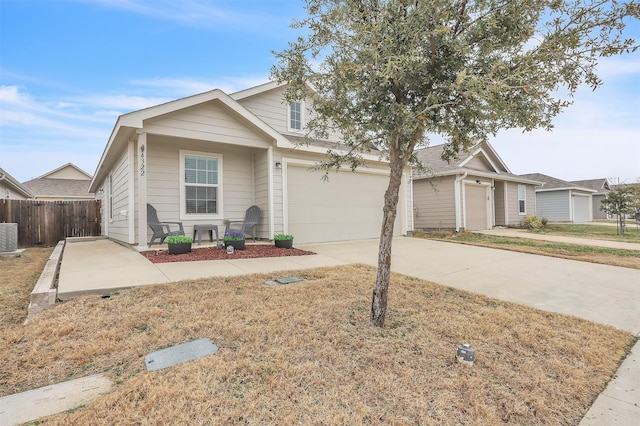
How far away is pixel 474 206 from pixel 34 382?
15742mm

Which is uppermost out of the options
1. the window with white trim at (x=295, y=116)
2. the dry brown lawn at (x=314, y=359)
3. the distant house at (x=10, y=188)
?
the window with white trim at (x=295, y=116)

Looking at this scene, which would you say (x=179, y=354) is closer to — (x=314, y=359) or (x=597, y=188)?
(x=314, y=359)

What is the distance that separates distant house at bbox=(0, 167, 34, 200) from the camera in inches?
503

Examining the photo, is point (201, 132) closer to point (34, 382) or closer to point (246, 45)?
point (246, 45)

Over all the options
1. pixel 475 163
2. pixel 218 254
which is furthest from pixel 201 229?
pixel 475 163

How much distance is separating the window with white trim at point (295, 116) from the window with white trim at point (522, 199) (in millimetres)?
13758

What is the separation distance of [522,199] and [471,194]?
5.32m

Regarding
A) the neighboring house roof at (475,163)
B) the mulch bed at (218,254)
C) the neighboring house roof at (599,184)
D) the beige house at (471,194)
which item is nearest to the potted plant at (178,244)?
the mulch bed at (218,254)

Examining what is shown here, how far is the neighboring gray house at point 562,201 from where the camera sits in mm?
22422

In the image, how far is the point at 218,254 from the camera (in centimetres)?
680

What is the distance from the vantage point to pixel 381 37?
2797 millimetres

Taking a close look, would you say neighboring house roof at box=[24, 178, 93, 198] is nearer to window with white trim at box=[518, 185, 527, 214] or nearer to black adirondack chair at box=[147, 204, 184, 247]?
black adirondack chair at box=[147, 204, 184, 247]

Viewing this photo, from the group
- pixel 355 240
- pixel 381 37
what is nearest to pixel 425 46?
pixel 381 37

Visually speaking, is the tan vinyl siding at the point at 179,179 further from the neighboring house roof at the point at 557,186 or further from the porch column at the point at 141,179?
the neighboring house roof at the point at 557,186
